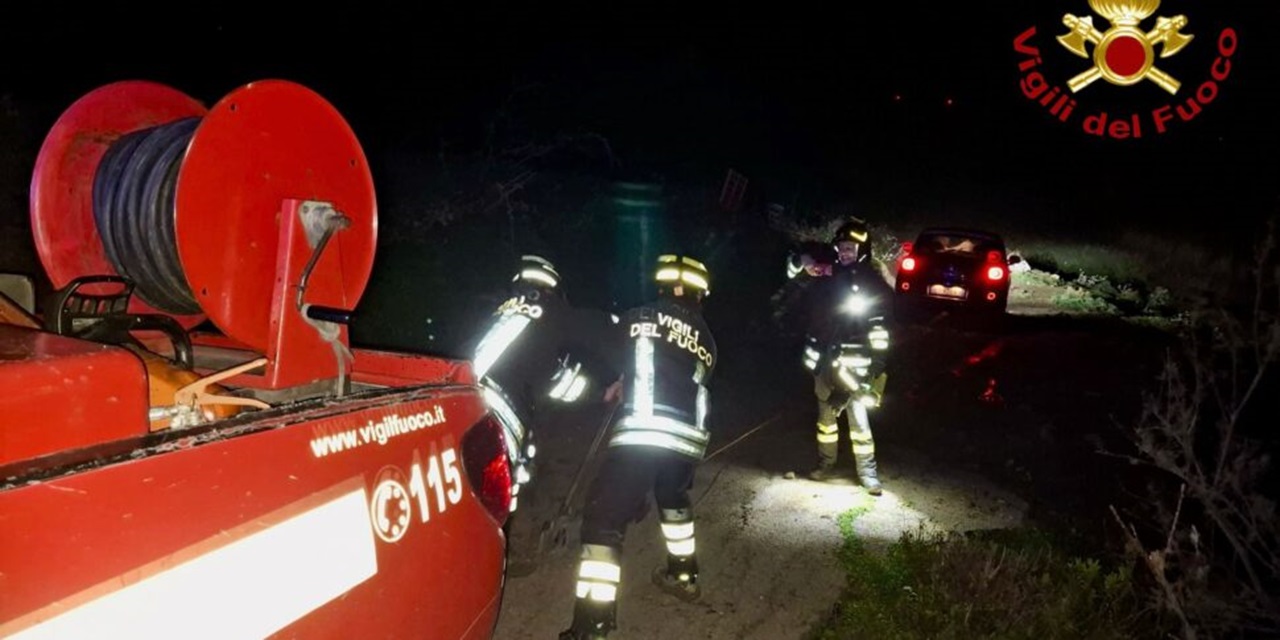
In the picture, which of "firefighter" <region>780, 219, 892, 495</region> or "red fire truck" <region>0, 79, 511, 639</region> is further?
"firefighter" <region>780, 219, 892, 495</region>

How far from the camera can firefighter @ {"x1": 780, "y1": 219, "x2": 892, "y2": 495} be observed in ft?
21.2

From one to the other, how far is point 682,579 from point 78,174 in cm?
330

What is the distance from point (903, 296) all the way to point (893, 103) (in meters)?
36.0

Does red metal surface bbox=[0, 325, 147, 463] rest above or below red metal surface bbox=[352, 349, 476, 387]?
above

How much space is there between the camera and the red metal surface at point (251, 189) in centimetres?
220

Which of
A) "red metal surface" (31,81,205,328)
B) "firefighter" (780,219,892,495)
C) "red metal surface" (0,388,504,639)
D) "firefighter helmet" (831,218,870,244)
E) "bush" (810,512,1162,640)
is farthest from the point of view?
"firefighter helmet" (831,218,870,244)

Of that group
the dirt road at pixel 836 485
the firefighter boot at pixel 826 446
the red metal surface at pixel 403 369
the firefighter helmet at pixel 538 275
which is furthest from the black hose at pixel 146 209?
the firefighter boot at pixel 826 446

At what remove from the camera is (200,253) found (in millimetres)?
2205

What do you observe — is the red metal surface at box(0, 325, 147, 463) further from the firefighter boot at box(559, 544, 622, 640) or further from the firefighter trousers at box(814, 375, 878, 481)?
the firefighter trousers at box(814, 375, 878, 481)

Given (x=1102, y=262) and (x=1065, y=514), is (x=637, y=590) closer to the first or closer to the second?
(x=1065, y=514)

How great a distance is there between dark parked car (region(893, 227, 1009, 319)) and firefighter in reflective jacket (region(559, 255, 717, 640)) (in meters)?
10.9

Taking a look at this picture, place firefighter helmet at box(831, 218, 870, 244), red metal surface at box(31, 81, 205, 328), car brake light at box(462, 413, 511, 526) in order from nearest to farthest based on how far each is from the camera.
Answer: car brake light at box(462, 413, 511, 526), red metal surface at box(31, 81, 205, 328), firefighter helmet at box(831, 218, 870, 244)

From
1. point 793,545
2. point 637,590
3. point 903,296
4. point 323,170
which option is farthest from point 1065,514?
point 903,296

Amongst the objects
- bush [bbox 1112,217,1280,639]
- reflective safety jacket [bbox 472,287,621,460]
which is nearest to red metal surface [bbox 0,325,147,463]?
reflective safety jacket [bbox 472,287,621,460]
